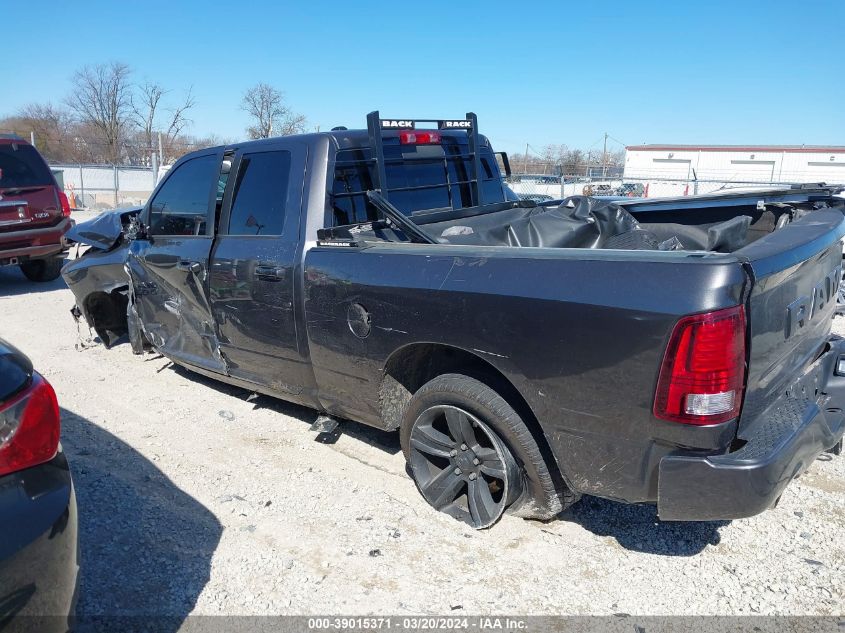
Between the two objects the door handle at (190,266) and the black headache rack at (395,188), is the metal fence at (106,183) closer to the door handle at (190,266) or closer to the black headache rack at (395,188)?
the door handle at (190,266)

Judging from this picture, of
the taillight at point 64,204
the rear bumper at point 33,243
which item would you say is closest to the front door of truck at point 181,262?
the rear bumper at point 33,243

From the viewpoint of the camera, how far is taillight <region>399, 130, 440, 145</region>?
3990mm

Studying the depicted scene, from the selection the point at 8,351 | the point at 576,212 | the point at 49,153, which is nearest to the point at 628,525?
the point at 576,212

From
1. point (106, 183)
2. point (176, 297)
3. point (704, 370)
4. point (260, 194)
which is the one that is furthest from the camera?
point (106, 183)

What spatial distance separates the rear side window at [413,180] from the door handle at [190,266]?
121 centimetres

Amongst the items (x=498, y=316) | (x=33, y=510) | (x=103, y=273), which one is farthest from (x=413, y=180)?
(x=103, y=273)

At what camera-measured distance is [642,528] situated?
3.15 metres

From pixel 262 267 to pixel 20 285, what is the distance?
315 inches

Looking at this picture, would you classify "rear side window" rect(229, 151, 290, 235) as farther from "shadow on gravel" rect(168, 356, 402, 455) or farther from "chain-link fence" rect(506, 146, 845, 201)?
"chain-link fence" rect(506, 146, 845, 201)

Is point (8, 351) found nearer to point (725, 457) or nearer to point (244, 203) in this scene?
point (244, 203)

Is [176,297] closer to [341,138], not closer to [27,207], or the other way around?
[341,138]

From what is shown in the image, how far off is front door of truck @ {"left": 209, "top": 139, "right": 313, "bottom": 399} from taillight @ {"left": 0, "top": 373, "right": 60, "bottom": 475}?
1.66 metres

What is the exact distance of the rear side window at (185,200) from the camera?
14.4 feet

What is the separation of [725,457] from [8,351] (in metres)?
2.55
